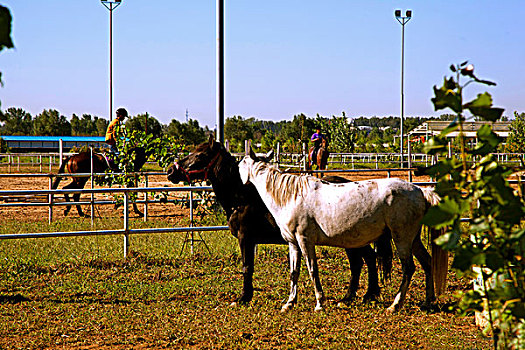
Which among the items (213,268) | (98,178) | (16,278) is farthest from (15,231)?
(213,268)

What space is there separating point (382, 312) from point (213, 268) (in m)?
3.05

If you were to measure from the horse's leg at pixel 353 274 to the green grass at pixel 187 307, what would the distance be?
13cm

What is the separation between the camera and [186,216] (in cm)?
1506

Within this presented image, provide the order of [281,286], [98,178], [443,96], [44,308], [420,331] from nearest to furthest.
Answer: [443,96] → [420,331] → [44,308] → [281,286] → [98,178]

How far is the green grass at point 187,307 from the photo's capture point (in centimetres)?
574

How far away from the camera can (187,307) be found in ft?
22.8

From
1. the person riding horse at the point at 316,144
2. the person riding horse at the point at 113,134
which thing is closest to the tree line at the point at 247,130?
the person riding horse at the point at 316,144

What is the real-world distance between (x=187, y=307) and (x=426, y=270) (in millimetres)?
2754

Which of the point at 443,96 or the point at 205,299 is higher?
the point at 443,96

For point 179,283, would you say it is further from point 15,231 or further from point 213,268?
point 15,231

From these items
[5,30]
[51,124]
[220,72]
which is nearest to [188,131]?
[51,124]

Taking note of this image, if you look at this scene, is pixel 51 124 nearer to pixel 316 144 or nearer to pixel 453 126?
pixel 316 144

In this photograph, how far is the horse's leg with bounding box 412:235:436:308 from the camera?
6754mm

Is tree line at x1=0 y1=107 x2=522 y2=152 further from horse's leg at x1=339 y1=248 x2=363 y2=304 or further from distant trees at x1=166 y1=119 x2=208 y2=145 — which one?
horse's leg at x1=339 y1=248 x2=363 y2=304
